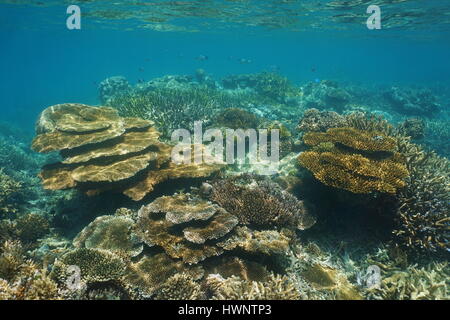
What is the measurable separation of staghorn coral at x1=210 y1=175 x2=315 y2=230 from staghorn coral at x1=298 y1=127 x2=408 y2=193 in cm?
100

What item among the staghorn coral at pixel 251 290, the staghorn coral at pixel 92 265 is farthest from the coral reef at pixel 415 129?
the staghorn coral at pixel 92 265

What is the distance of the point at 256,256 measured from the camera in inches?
221

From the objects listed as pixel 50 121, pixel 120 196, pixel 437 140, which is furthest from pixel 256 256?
pixel 437 140

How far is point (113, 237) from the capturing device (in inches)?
241

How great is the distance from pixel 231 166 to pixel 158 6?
989 inches

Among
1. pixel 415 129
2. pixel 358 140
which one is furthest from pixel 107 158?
pixel 415 129

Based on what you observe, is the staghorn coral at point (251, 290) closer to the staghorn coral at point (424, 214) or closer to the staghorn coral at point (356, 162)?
the staghorn coral at point (356, 162)

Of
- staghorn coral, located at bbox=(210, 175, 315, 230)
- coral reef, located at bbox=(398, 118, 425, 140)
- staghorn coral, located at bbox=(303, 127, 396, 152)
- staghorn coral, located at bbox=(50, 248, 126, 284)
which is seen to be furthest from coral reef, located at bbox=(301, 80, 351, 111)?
staghorn coral, located at bbox=(50, 248, 126, 284)

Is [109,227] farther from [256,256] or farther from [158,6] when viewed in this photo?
[158,6]

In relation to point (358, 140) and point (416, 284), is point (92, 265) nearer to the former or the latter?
point (416, 284)

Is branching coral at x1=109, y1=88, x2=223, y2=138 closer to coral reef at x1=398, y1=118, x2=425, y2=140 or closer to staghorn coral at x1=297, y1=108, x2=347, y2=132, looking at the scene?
staghorn coral at x1=297, y1=108, x2=347, y2=132

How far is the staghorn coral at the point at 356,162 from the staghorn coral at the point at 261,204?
100 centimetres

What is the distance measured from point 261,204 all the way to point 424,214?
3568mm

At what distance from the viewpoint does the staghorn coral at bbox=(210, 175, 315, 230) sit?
630cm
